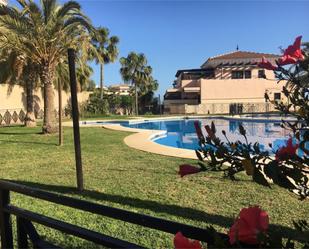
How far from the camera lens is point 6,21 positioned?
13906mm

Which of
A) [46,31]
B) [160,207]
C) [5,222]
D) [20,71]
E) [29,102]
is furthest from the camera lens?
[29,102]

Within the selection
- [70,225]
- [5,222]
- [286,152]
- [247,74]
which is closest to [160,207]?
[5,222]

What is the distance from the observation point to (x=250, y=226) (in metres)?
1.22

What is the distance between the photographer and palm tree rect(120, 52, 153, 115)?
153ft

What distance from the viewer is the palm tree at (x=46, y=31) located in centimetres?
1427

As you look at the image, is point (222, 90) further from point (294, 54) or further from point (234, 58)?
point (294, 54)

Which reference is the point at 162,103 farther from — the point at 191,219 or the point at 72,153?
the point at 191,219

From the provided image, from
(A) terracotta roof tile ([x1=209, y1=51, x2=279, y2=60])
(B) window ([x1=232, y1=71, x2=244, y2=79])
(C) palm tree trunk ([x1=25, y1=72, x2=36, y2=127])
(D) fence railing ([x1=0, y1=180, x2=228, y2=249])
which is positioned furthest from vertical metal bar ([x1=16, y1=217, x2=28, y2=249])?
(A) terracotta roof tile ([x1=209, y1=51, x2=279, y2=60])

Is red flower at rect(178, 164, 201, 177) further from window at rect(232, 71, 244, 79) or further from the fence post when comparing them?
window at rect(232, 71, 244, 79)

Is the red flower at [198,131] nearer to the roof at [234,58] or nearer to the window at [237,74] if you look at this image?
the window at [237,74]

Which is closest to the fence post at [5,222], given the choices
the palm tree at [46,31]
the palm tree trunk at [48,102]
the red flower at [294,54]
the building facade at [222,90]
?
the red flower at [294,54]

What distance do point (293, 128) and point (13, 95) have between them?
26911mm

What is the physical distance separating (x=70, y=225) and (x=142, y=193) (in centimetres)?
391

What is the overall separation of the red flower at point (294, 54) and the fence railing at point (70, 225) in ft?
2.37
